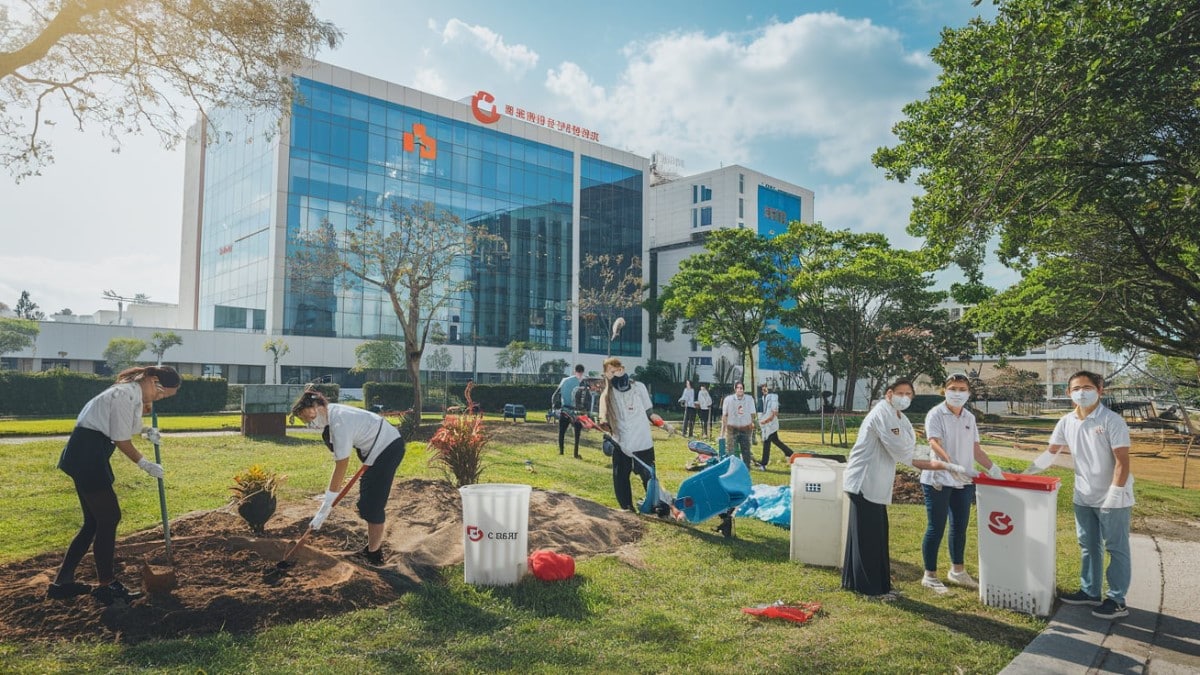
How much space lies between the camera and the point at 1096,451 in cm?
554

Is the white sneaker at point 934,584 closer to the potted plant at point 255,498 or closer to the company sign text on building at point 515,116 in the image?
the potted plant at point 255,498

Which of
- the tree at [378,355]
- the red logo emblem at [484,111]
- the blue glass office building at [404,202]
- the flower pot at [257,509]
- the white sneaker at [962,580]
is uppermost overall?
the red logo emblem at [484,111]

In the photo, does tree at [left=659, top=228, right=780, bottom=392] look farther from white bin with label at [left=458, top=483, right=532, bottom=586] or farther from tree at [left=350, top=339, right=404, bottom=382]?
white bin with label at [left=458, top=483, right=532, bottom=586]

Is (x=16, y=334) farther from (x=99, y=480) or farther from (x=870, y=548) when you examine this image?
(x=870, y=548)

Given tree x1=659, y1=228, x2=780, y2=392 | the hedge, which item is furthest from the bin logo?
tree x1=659, y1=228, x2=780, y2=392

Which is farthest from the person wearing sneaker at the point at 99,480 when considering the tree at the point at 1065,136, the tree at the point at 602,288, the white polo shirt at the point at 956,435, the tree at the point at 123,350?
the tree at the point at 602,288

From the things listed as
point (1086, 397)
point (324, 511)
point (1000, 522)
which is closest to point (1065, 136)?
point (1086, 397)

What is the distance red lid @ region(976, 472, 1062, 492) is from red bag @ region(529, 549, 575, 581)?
338 centimetres

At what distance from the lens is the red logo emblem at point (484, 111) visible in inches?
2117

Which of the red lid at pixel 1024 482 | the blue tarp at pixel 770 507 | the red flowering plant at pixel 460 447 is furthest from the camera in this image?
the blue tarp at pixel 770 507

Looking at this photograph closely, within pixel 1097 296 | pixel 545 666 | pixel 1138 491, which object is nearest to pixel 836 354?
pixel 1097 296

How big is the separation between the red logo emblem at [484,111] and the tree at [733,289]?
79.8 ft

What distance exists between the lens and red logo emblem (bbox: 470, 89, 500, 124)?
53.8 meters

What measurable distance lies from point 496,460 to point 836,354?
1232 inches
